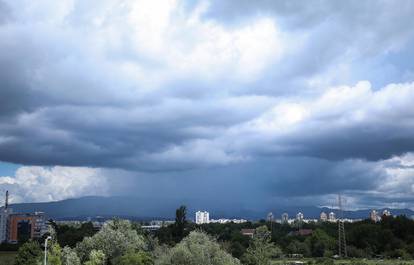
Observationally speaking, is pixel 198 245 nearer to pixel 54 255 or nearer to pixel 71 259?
pixel 71 259

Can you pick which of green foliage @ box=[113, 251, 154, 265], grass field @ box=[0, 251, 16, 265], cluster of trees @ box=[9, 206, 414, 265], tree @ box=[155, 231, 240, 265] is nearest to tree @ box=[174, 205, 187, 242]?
cluster of trees @ box=[9, 206, 414, 265]

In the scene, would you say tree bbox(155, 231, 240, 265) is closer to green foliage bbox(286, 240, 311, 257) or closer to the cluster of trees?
the cluster of trees

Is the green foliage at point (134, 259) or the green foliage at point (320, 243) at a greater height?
the green foliage at point (134, 259)

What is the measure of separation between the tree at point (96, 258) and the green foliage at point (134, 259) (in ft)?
7.15

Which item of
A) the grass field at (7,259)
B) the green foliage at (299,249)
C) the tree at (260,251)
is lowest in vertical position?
the green foliage at (299,249)

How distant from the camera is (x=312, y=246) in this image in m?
151

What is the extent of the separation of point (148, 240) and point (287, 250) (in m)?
69.9

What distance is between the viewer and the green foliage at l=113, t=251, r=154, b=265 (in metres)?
64.1

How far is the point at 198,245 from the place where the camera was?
195 ft

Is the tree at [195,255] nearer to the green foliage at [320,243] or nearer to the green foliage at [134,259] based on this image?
the green foliage at [134,259]

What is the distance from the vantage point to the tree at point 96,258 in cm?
6379

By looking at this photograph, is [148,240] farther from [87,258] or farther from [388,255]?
[388,255]

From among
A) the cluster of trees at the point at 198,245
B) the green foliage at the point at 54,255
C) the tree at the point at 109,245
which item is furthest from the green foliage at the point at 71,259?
the tree at the point at 109,245

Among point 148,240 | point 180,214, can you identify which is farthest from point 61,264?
point 180,214
